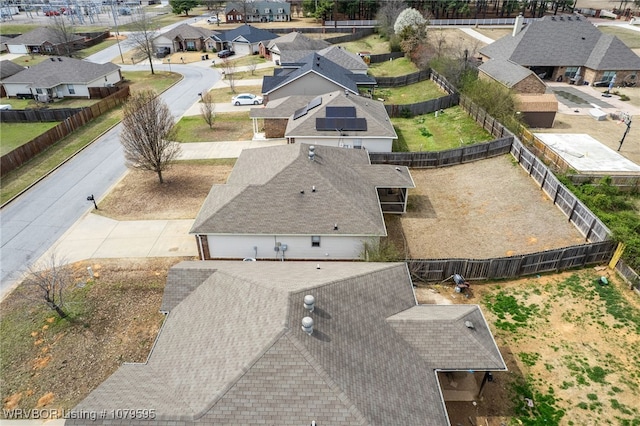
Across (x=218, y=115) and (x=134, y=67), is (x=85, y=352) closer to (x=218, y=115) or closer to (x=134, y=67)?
(x=218, y=115)

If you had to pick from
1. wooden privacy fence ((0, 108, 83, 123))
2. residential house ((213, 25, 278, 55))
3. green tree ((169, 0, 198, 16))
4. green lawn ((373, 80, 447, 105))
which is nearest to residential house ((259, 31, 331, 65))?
residential house ((213, 25, 278, 55))

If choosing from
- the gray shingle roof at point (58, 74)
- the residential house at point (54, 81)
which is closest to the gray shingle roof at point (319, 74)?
the residential house at point (54, 81)

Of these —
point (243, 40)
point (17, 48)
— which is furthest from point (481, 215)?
point (17, 48)

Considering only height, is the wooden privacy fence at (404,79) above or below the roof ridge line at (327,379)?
below

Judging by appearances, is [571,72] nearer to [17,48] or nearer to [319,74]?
[319,74]

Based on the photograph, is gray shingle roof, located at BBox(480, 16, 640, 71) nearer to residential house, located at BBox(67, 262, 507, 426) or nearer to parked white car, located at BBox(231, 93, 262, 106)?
parked white car, located at BBox(231, 93, 262, 106)

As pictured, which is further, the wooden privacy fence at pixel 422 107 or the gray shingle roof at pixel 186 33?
the gray shingle roof at pixel 186 33

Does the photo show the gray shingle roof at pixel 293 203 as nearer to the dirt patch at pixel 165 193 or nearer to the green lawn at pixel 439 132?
the dirt patch at pixel 165 193

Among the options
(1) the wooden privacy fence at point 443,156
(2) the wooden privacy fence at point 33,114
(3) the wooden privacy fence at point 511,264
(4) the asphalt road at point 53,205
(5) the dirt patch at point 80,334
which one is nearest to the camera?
(5) the dirt patch at point 80,334
